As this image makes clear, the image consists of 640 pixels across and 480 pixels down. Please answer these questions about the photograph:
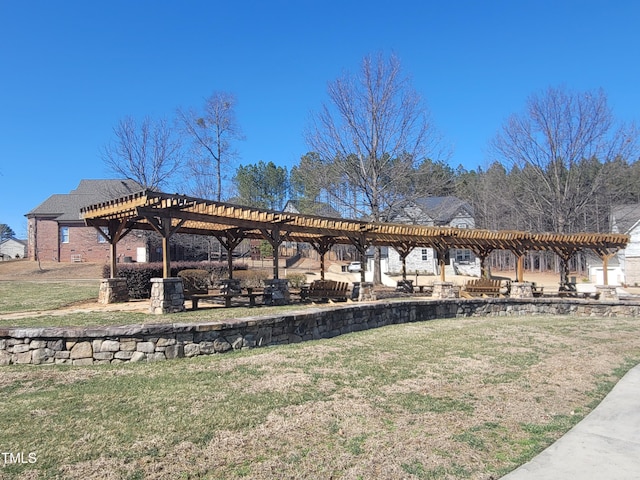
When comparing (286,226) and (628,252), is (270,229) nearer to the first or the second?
(286,226)

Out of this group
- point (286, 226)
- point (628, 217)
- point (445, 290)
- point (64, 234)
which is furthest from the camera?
point (628, 217)

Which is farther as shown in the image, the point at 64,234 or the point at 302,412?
the point at 64,234

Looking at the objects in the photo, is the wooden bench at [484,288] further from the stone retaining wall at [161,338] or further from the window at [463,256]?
the window at [463,256]

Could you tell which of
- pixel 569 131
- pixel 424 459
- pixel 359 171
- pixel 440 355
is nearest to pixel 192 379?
pixel 424 459

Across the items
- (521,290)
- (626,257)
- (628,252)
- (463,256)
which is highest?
(628,252)

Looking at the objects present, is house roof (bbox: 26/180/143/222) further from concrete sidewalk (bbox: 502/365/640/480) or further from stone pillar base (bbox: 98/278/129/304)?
concrete sidewalk (bbox: 502/365/640/480)

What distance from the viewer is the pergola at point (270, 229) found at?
10297mm

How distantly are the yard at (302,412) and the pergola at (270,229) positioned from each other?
466 centimetres

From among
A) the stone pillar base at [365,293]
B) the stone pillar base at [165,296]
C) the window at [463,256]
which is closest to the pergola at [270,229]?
the stone pillar base at [165,296]

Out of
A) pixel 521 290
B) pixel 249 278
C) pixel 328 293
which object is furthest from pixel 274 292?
pixel 521 290

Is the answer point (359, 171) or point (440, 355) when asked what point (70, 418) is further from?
point (359, 171)

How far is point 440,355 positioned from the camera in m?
7.39

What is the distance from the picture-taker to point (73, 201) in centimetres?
3494

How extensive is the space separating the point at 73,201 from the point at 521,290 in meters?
33.4
